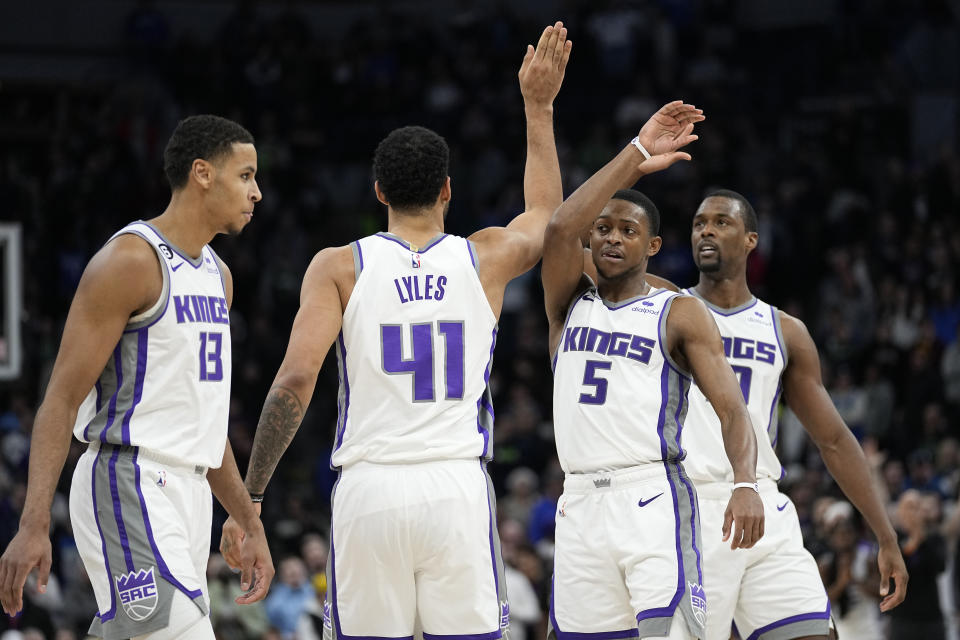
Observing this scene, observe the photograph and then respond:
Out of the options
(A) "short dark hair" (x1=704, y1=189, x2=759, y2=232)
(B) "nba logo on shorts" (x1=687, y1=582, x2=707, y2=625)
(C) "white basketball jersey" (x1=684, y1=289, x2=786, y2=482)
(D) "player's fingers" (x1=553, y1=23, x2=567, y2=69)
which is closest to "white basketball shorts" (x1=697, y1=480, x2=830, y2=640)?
(C) "white basketball jersey" (x1=684, y1=289, x2=786, y2=482)

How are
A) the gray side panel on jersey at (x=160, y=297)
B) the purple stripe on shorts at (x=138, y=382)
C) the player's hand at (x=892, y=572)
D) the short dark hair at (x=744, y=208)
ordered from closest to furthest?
the purple stripe on shorts at (x=138, y=382) → the gray side panel on jersey at (x=160, y=297) → the player's hand at (x=892, y=572) → the short dark hair at (x=744, y=208)

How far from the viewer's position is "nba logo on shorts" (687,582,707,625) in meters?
6.19

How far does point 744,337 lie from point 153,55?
16.7m

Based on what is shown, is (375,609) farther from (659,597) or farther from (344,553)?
(659,597)

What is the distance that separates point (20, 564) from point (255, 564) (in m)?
1.08

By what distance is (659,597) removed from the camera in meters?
6.13

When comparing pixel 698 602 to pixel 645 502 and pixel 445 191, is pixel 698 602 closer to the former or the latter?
pixel 645 502

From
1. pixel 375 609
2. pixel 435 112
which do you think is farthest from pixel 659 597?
pixel 435 112

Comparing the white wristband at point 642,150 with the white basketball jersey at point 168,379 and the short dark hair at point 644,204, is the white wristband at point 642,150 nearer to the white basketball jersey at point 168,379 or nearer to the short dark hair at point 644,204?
the short dark hair at point 644,204

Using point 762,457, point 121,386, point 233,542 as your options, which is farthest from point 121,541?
point 762,457

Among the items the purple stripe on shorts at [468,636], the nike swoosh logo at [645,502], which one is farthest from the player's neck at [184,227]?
the nike swoosh logo at [645,502]

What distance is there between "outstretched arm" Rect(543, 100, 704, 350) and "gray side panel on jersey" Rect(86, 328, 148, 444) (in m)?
2.06

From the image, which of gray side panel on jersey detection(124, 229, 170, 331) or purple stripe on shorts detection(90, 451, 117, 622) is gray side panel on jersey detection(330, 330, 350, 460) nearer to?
gray side panel on jersey detection(124, 229, 170, 331)

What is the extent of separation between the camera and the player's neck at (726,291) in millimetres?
7617
